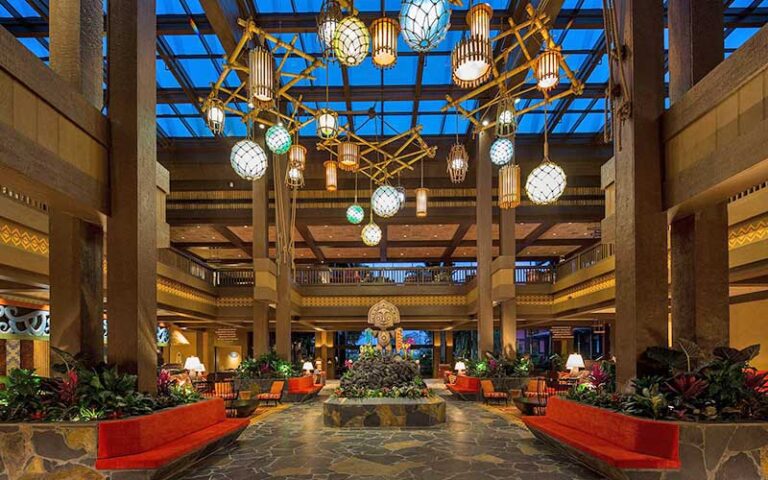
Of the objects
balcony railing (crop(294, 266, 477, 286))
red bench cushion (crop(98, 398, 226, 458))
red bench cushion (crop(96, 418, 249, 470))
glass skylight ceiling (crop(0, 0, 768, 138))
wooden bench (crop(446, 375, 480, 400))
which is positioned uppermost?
glass skylight ceiling (crop(0, 0, 768, 138))

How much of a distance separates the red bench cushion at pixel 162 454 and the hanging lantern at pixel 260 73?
3959mm

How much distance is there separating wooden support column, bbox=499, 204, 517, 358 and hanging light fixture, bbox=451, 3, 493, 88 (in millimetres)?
9514

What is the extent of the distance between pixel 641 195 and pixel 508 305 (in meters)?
9.62

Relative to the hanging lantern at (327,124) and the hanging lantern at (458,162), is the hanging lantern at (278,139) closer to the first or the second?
the hanging lantern at (327,124)

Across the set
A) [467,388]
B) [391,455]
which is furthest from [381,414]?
[467,388]

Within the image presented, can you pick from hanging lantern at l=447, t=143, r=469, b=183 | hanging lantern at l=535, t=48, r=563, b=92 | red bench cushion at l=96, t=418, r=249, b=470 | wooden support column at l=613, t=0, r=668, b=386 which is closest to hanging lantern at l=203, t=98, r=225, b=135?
hanging lantern at l=447, t=143, r=469, b=183

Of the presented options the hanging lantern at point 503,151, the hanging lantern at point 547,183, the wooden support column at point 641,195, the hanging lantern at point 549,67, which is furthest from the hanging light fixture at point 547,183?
the hanging lantern at point 503,151

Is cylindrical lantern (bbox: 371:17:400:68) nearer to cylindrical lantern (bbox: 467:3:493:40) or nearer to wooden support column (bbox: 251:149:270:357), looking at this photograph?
cylindrical lantern (bbox: 467:3:493:40)

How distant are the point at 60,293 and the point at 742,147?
23.8 ft

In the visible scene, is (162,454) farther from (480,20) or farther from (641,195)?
(641,195)

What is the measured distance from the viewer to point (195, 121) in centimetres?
1582

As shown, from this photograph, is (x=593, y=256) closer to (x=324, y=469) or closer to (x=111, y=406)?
(x=324, y=469)

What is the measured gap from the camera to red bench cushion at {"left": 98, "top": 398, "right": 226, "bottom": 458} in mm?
5277

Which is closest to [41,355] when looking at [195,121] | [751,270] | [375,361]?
[195,121]
